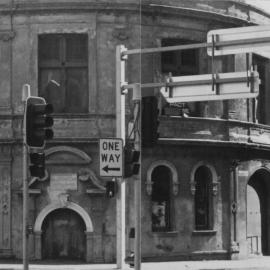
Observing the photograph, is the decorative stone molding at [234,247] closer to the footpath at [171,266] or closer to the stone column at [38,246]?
the footpath at [171,266]

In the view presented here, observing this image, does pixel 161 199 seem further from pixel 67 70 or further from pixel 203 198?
pixel 67 70

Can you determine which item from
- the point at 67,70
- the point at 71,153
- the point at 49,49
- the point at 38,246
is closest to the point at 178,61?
the point at 67,70

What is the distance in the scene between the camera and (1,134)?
95.9ft

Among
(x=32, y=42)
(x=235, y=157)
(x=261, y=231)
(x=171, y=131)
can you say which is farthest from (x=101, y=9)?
(x=261, y=231)

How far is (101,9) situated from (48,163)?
5.21 metres

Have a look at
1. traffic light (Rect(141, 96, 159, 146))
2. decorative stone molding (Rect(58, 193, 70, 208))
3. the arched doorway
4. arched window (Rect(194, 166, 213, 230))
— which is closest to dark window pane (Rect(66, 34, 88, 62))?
decorative stone molding (Rect(58, 193, 70, 208))

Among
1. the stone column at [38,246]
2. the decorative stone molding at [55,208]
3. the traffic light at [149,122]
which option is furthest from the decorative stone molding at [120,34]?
the traffic light at [149,122]

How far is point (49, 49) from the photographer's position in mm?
29141

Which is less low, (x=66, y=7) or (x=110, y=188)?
(x=66, y=7)

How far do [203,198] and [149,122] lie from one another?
11125mm

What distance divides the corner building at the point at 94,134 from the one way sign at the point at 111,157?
23.7 ft

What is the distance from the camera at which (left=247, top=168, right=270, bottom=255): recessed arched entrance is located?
107ft

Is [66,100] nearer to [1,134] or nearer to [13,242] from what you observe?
[1,134]

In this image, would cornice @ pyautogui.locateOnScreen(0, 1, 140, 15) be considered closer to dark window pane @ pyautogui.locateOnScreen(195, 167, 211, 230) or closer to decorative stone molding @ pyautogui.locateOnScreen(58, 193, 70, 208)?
decorative stone molding @ pyautogui.locateOnScreen(58, 193, 70, 208)
